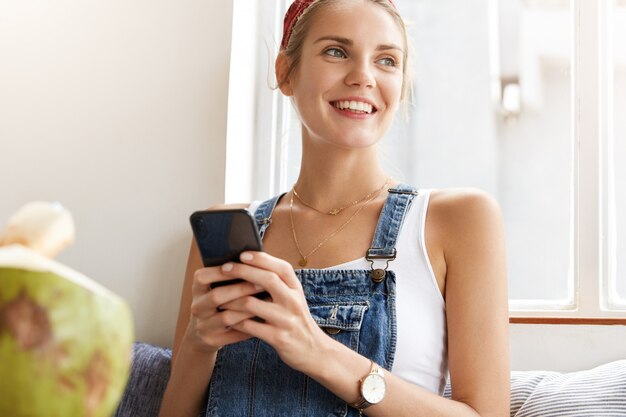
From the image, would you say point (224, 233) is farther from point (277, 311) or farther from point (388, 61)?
point (388, 61)

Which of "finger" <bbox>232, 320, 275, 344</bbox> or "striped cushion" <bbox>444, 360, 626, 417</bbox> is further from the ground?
"finger" <bbox>232, 320, 275, 344</bbox>

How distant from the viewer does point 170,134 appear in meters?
1.87

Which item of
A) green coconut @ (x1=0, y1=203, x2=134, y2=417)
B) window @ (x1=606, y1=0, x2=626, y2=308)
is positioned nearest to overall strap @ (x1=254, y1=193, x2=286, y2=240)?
window @ (x1=606, y1=0, x2=626, y2=308)

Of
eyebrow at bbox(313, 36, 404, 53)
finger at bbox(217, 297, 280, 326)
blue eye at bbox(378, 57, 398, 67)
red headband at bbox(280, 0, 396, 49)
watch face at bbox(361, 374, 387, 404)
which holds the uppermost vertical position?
red headband at bbox(280, 0, 396, 49)

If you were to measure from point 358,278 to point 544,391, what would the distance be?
38 cm

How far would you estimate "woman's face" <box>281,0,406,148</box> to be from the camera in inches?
56.5

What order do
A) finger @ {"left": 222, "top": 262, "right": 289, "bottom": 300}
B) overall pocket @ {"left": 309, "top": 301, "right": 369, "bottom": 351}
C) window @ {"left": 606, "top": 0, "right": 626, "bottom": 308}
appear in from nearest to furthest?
finger @ {"left": 222, "top": 262, "right": 289, "bottom": 300}, overall pocket @ {"left": 309, "top": 301, "right": 369, "bottom": 351}, window @ {"left": 606, "top": 0, "right": 626, "bottom": 308}

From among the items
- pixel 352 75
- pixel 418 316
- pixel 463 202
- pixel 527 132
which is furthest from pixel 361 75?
pixel 527 132

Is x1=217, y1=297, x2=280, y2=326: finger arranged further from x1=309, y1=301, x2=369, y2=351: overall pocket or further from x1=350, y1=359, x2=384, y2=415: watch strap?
Result: x1=309, y1=301, x2=369, y2=351: overall pocket

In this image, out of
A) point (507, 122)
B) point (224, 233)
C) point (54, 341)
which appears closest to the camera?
point (54, 341)

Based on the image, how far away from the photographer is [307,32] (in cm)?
154

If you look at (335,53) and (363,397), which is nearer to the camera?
(363,397)

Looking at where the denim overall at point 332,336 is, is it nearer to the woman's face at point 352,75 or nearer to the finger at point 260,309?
the woman's face at point 352,75

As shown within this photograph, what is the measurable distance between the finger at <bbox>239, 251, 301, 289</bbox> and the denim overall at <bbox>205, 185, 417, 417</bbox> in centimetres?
35
